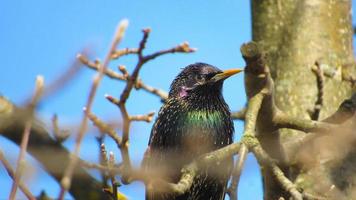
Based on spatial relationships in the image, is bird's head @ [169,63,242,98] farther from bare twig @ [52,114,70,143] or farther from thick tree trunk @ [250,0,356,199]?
bare twig @ [52,114,70,143]

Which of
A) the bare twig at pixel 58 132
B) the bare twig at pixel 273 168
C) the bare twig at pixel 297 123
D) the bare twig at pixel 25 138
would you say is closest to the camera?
the bare twig at pixel 25 138

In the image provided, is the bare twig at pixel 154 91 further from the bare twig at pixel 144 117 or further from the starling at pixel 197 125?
the bare twig at pixel 144 117

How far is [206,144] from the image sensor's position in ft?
17.9

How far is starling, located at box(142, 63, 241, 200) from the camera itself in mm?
5496

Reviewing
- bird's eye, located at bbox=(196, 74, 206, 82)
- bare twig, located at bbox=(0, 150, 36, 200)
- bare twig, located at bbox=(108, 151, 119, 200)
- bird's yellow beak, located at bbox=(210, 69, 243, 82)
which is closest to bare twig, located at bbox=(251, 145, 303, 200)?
bare twig, located at bbox=(108, 151, 119, 200)

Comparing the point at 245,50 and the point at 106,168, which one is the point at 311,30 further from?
the point at 106,168

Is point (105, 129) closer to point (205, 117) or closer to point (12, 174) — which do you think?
point (12, 174)

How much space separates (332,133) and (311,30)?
6.80ft

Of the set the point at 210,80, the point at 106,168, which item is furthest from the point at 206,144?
the point at 106,168

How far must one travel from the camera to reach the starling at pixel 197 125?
550 centimetres

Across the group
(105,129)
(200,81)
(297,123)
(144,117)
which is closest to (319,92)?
(297,123)

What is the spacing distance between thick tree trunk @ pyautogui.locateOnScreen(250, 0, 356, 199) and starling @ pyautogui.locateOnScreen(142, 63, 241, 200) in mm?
465

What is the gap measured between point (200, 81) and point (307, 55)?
2.98ft

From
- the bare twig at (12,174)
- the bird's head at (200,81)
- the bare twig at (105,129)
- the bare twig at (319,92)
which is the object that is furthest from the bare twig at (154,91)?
the bare twig at (12,174)
